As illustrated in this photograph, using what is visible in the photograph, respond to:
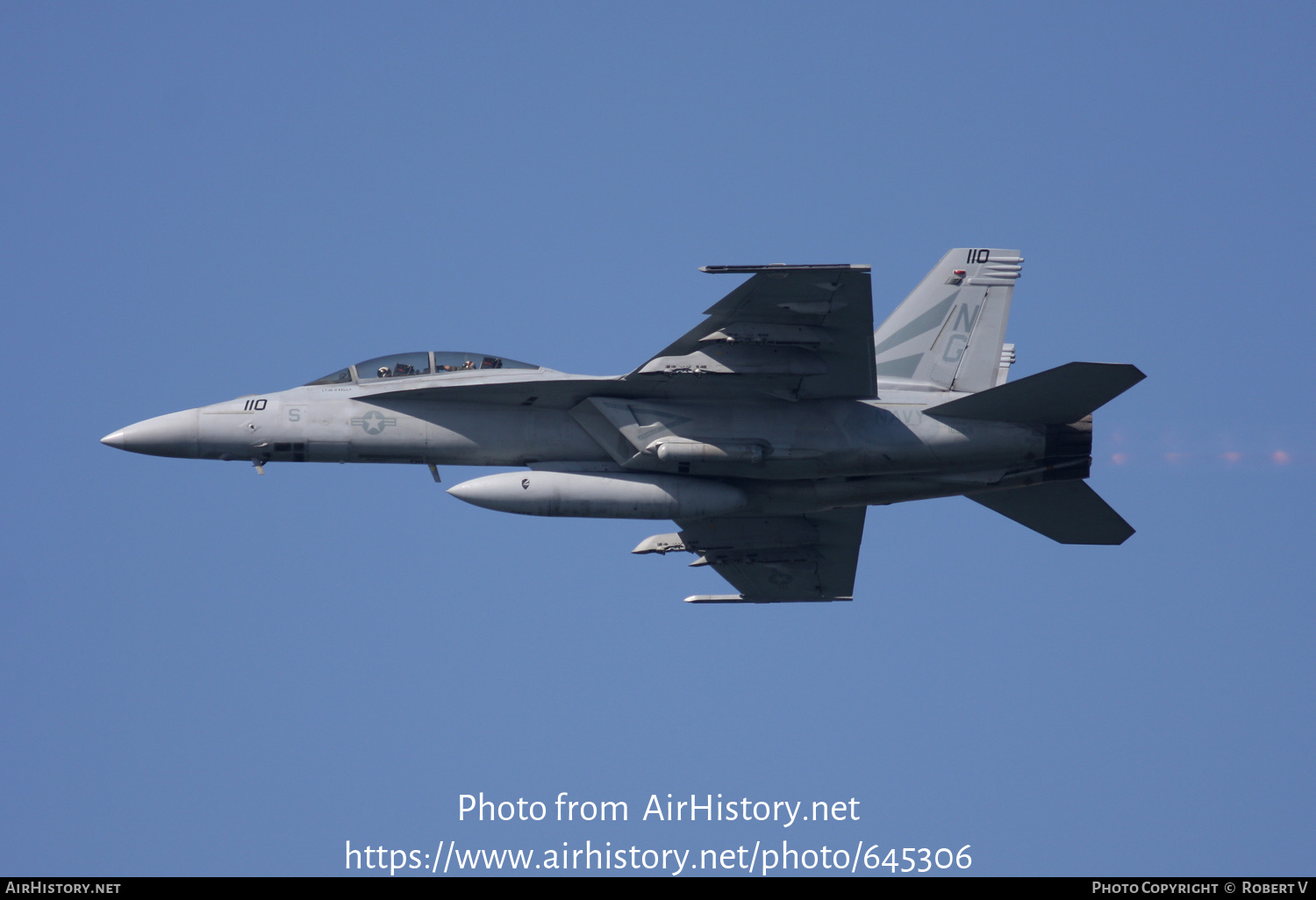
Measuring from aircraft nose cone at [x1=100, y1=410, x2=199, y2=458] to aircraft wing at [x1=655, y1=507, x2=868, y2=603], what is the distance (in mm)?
7900

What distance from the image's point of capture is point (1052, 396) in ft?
71.9

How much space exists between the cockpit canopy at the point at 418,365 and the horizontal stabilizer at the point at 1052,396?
22.7 feet

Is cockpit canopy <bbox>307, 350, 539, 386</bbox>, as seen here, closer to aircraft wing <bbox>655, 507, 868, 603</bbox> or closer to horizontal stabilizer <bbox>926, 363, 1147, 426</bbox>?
aircraft wing <bbox>655, 507, 868, 603</bbox>

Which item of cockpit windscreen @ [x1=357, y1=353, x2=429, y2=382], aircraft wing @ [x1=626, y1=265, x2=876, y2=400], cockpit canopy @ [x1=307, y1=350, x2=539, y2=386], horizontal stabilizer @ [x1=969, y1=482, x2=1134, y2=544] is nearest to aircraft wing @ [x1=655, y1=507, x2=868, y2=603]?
horizontal stabilizer @ [x1=969, y1=482, x2=1134, y2=544]

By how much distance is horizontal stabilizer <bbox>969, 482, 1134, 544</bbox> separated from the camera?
24.0 meters

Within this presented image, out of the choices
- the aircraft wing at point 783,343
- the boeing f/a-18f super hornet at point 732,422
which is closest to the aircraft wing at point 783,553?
the boeing f/a-18f super hornet at point 732,422

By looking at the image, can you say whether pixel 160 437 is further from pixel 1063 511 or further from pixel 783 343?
pixel 1063 511

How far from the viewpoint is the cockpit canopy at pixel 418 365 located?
75.4 feet

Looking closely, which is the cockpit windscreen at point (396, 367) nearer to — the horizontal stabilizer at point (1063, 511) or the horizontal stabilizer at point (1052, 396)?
the horizontal stabilizer at point (1052, 396)

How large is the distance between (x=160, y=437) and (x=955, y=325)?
1307cm
